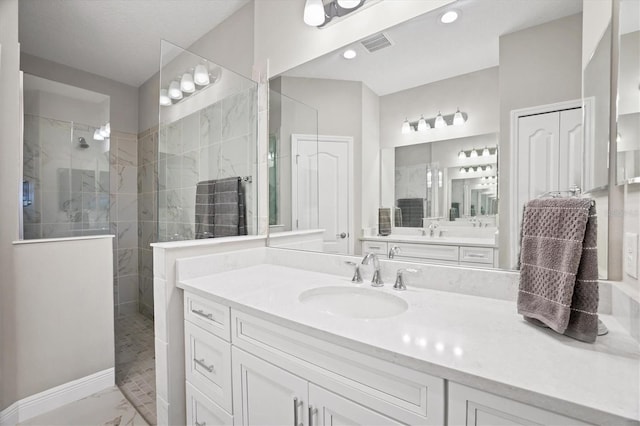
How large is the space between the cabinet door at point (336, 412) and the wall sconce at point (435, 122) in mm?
1100

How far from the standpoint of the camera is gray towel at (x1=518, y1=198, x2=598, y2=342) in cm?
72

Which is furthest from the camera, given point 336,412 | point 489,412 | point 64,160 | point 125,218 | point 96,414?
point 125,218

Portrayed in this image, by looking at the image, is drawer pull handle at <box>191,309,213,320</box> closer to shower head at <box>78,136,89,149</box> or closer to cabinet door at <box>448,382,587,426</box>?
cabinet door at <box>448,382,587,426</box>

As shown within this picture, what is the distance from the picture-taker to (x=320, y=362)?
860 millimetres

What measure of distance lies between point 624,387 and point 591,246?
32 cm

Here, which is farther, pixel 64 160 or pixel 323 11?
pixel 64 160

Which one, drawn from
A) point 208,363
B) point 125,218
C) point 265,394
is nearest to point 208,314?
point 208,363

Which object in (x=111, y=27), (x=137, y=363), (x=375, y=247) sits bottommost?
(x=137, y=363)

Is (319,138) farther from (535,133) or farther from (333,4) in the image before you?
(535,133)

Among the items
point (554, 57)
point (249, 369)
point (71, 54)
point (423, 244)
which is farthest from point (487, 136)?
point (71, 54)

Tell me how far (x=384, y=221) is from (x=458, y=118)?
1.81 feet

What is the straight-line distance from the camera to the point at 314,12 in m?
1.52

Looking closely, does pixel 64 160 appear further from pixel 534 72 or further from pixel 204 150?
A: pixel 534 72

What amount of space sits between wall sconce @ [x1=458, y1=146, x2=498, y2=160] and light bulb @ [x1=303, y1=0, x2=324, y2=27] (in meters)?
1.04
